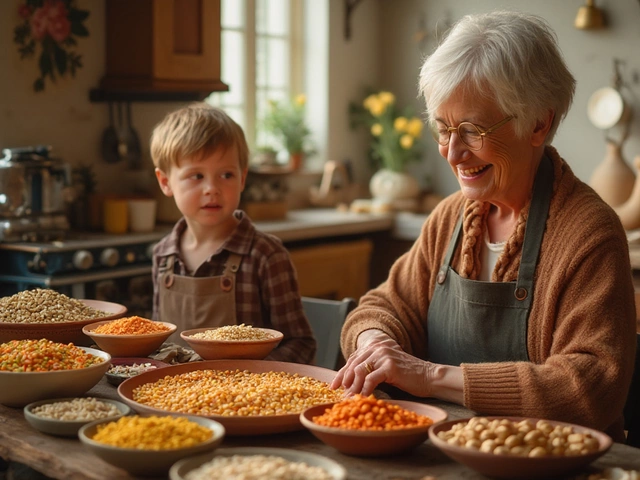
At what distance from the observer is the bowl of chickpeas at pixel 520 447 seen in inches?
49.1

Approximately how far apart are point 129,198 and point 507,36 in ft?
8.23

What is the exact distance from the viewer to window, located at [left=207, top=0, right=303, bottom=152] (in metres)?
4.91

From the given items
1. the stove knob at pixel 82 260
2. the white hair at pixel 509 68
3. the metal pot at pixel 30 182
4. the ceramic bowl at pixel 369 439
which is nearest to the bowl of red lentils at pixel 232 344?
the ceramic bowl at pixel 369 439

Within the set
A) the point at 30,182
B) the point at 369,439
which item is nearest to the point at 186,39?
the point at 30,182

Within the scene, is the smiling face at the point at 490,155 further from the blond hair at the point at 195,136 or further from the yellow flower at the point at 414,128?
the yellow flower at the point at 414,128

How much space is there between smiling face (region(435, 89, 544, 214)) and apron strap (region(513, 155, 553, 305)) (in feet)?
0.11

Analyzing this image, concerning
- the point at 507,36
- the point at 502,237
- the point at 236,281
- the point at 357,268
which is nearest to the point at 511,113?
the point at 507,36

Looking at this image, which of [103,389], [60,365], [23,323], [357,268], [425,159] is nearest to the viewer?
Answer: [60,365]

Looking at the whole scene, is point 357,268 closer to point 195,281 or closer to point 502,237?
point 195,281

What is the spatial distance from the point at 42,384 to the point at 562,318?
98 cm

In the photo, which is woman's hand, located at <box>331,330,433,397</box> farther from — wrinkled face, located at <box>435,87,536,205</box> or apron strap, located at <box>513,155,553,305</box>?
wrinkled face, located at <box>435,87,536,205</box>

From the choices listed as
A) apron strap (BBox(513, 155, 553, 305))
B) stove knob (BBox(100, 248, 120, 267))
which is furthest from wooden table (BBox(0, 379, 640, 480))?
stove knob (BBox(100, 248, 120, 267))

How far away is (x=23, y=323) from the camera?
6.47 feet

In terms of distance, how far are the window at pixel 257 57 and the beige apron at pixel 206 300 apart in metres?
2.53
